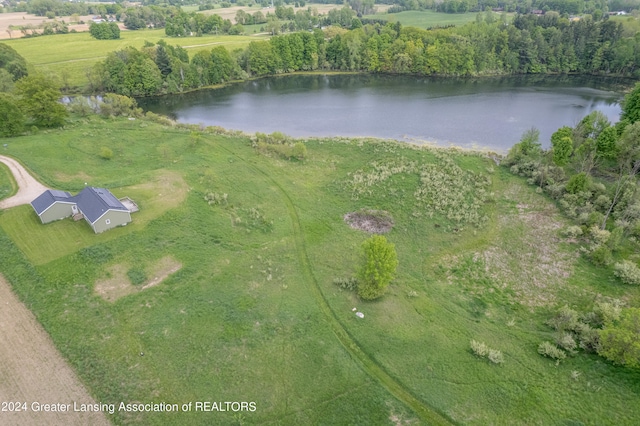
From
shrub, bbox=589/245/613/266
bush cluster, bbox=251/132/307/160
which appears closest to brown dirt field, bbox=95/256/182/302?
bush cluster, bbox=251/132/307/160

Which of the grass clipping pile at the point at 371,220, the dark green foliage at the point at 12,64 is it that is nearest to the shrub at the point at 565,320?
the grass clipping pile at the point at 371,220

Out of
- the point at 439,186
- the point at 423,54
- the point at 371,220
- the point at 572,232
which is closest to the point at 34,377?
the point at 371,220

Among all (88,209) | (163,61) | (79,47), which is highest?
(79,47)

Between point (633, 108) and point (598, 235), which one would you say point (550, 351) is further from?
point (633, 108)

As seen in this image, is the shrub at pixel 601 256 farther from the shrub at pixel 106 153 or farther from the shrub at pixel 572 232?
the shrub at pixel 106 153

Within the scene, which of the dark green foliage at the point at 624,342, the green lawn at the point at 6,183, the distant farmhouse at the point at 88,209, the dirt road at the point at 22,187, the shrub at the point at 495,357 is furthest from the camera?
the green lawn at the point at 6,183

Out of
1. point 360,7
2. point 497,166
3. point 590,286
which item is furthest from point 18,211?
point 360,7

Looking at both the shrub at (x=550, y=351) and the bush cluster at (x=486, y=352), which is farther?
the shrub at (x=550, y=351)
